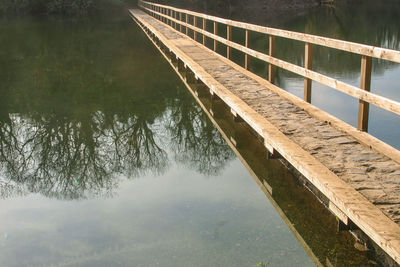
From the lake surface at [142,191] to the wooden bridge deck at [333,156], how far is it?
470mm

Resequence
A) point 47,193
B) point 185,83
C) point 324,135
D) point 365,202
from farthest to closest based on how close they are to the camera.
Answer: point 185,83 < point 47,193 < point 324,135 < point 365,202

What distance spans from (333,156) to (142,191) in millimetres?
2292

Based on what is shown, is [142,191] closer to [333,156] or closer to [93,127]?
[333,156]

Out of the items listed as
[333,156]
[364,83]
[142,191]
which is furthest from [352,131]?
Result: [142,191]

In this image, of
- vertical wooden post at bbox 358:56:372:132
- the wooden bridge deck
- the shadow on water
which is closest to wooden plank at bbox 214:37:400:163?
the wooden bridge deck

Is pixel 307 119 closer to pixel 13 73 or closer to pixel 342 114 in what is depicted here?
pixel 342 114

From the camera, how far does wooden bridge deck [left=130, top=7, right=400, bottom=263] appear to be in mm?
3787

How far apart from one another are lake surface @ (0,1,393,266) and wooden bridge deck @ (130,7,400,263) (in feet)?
1.54

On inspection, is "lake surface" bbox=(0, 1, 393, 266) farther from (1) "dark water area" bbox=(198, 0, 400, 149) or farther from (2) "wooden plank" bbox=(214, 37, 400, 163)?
(1) "dark water area" bbox=(198, 0, 400, 149)

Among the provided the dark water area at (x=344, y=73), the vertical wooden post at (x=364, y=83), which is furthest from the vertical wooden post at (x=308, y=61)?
the vertical wooden post at (x=364, y=83)

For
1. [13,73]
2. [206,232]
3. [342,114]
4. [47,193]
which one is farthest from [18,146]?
[13,73]

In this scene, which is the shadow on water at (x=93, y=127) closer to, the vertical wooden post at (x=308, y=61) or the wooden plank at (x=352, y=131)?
the wooden plank at (x=352, y=131)

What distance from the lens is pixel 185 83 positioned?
1179 cm

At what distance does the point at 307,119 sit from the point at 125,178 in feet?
8.09
